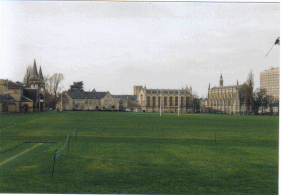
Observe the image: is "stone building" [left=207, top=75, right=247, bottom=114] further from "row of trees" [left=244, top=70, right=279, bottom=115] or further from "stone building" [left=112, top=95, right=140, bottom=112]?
"stone building" [left=112, top=95, right=140, bottom=112]

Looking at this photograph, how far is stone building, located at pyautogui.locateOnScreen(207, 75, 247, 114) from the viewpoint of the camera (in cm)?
9950

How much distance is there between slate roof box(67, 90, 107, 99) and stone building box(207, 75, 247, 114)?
3973cm

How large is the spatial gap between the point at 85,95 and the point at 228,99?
50813 millimetres

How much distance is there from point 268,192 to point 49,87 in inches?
2647

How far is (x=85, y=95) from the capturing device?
106688mm

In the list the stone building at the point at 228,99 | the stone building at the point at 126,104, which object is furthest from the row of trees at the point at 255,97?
the stone building at the point at 126,104

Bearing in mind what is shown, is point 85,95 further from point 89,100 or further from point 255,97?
point 255,97

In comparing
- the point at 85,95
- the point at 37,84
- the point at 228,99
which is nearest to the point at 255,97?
the point at 228,99

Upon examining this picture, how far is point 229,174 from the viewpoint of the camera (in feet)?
28.2

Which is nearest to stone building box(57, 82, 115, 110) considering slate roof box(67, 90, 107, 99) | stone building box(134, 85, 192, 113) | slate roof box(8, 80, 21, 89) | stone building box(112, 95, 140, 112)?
slate roof box(67, 90, 107, 99)

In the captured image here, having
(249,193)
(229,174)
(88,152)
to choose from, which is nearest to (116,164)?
(88,152)

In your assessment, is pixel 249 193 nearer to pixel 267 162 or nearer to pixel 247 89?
pixel 267 162

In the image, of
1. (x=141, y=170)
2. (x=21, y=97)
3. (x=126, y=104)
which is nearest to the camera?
(x=141, y=170)

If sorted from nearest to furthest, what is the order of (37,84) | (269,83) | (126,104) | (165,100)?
(37,84) → (269,83) → (126,104) → (165,100)
